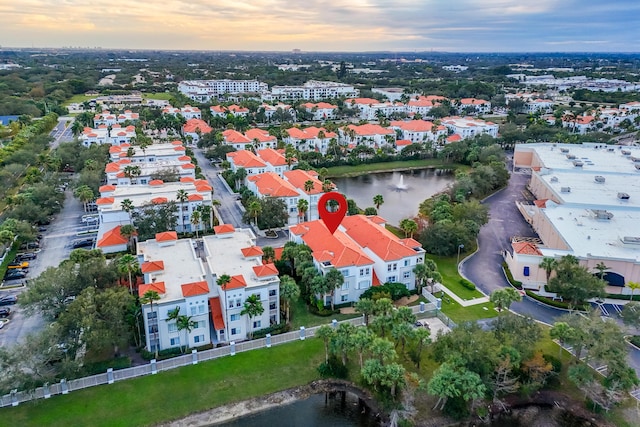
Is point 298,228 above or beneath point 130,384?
above

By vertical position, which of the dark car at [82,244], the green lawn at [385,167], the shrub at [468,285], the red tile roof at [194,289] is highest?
the red tile roof at [194,289]

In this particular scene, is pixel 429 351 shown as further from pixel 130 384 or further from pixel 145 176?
pixel 145 176

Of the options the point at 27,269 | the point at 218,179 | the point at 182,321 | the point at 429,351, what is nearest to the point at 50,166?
the point at 218,179

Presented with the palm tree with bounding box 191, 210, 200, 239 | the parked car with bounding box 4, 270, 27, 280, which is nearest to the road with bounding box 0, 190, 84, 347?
the parked car with bounding box 4, 270, 27, 280

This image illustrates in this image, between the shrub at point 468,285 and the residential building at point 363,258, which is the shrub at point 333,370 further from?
the shrub at point 468,285

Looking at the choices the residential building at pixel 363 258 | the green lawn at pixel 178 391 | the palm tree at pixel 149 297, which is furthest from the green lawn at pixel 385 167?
the palm tree at pixel 149 297

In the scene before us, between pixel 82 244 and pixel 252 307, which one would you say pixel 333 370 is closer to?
pixel 252 307
